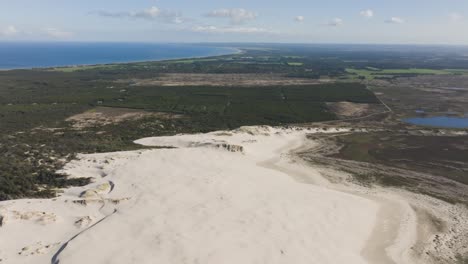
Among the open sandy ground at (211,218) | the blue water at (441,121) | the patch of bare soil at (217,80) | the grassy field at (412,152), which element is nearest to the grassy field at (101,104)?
the open sandy ground at (211,218)

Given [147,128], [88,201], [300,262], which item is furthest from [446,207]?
[147,128]

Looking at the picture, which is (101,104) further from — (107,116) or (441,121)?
(441,121)

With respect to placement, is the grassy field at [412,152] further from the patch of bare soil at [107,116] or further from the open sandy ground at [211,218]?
the patch of bare soil at [107,116]

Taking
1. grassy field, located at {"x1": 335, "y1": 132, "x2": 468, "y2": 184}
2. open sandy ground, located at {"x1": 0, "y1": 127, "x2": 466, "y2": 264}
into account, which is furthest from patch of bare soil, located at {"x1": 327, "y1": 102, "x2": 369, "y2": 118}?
open sandy ground, located at {"x1": 0, "y1": 127, "x2": 466, "y2": 264}

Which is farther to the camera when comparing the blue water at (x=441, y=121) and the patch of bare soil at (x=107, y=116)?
the blue water at (x=441, y=121)

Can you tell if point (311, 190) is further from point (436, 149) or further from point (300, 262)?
point (436, 149)

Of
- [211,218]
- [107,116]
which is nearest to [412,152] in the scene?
[211,218]
